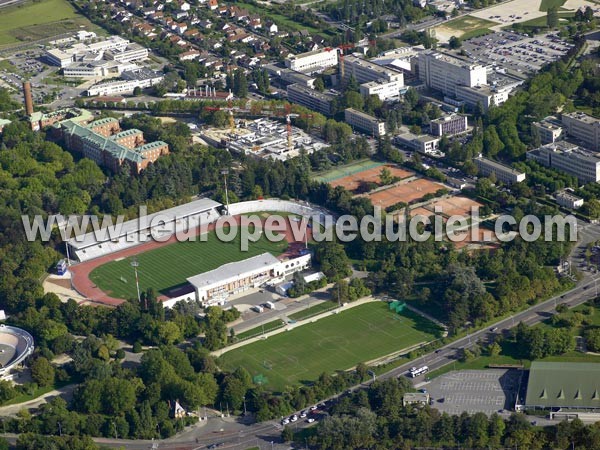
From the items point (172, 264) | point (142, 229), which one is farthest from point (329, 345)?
point (142, 229)

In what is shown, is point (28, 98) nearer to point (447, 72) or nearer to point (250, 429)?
point (447, 72)

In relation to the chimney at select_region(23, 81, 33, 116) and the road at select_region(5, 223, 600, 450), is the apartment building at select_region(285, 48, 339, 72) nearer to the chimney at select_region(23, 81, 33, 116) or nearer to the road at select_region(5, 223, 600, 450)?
the chimney at select_region(23, 81, 33, 116)

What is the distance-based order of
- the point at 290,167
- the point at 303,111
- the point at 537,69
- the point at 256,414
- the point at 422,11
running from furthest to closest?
the point at 422,11, the point at 537,69, the point at 303,111, the point at 290,167, the point at 256,414

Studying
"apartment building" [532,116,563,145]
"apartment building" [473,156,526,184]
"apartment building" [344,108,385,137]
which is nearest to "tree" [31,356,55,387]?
"apartment building" [473,156,526,184]

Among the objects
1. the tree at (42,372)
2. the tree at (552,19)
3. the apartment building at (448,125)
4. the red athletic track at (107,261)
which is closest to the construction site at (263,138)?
the apartment building at (448,125)

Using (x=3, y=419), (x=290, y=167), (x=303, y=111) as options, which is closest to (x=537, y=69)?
(x=303, y=111)

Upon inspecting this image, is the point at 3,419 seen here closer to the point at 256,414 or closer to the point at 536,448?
the point at 256,414

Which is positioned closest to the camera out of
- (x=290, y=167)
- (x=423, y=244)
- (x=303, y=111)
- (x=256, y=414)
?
(x=256, y=414)
